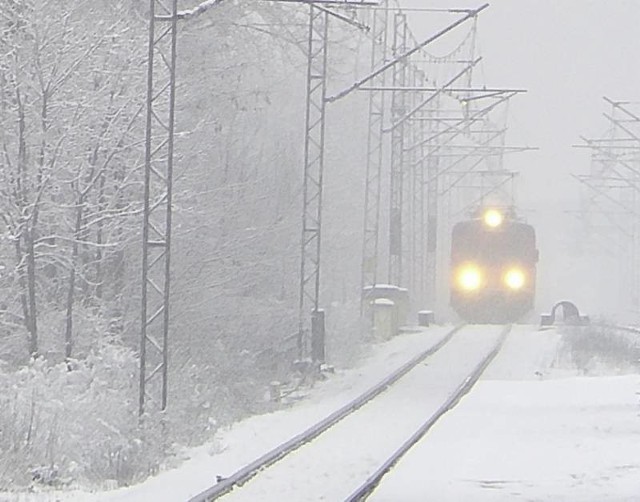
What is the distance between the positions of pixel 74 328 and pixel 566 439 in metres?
9.82

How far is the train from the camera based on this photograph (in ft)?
141

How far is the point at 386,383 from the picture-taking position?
26.8 metres

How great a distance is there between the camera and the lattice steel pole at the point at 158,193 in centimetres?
1894

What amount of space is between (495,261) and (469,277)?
0.93 meters

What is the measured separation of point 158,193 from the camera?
26.3 metres

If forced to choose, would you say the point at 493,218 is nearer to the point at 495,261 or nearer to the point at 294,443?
the point at 495,261

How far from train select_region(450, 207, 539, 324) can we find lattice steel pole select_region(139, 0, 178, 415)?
16.1 m

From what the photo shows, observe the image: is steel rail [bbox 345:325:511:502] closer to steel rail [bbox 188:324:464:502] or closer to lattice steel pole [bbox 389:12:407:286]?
steel rail [bbox 188:324:464:502]

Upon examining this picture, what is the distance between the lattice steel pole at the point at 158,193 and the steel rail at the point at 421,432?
3.56 m

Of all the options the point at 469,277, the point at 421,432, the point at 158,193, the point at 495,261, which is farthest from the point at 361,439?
the point at 469,277

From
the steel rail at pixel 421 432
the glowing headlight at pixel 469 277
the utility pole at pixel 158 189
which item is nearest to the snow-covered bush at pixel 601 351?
the steel rail at pixel 421 432

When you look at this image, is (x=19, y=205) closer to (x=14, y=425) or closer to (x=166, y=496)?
(x=14, y=425)

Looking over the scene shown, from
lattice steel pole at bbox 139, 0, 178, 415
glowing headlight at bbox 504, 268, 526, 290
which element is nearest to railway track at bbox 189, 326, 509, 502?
lattice steel pole at bbox 139, 0, 178, 415

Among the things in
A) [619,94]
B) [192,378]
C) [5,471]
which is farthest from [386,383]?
[619,94]
